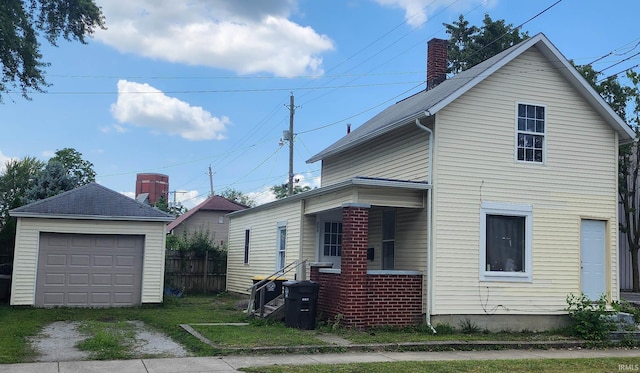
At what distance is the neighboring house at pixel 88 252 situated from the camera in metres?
17.3

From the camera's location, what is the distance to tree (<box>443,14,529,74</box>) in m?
31.2

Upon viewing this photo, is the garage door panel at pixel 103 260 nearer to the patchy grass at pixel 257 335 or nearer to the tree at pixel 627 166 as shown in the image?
the patchy grass at pixel 257 335

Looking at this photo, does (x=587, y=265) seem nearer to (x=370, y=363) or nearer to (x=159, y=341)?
(x=370, y=363)

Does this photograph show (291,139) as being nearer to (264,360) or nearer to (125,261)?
(125,261)

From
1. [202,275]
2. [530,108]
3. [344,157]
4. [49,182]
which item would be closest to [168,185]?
[49,182]

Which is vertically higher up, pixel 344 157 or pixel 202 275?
pixel 344 157

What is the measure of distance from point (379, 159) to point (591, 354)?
282 inches

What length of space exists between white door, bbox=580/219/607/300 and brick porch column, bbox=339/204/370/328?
220 inches

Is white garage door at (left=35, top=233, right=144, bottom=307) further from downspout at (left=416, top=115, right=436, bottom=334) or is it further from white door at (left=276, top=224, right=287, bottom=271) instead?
downspout at (left=416, top=115, right=436, bottom=334)

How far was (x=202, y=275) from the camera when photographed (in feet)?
→ 79.0

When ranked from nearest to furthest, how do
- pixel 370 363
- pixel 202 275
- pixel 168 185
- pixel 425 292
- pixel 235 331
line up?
pixel 370 363
pixel 235 331
pixel 425 292
pixel 202 275
pixel 168 185

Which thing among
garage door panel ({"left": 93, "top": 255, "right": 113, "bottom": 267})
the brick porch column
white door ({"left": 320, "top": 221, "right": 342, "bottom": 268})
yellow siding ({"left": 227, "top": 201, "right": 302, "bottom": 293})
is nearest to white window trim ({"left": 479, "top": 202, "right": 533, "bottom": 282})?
the brick porch column

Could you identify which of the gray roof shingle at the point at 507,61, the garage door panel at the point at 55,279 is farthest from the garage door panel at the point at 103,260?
the gray roof shingle at the point at 507,61

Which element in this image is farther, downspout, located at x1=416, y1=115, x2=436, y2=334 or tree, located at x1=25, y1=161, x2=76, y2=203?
tree, located at x1=25, y1=161, x2=76, y2=203
